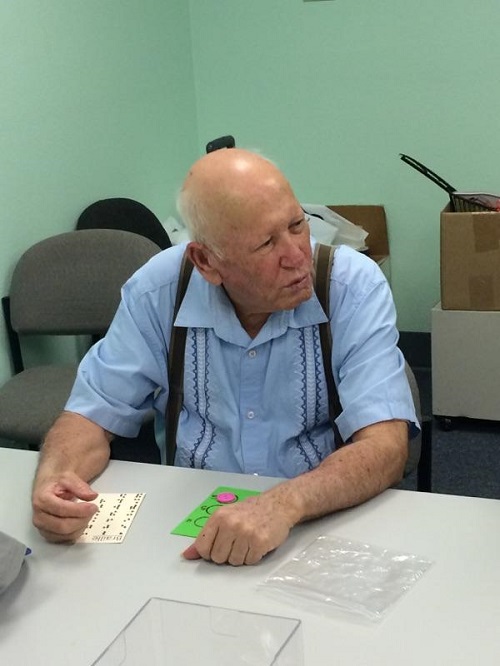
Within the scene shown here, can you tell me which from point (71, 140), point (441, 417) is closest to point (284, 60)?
point (71, 140)

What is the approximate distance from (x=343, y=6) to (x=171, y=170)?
1.01 m

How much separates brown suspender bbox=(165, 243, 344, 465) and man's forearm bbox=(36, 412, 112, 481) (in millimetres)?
135

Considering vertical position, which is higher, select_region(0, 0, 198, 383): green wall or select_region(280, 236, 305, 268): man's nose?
select_region(0, 0, 198, 383): green wall

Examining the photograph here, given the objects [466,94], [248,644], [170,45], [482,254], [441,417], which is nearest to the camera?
[248,644]

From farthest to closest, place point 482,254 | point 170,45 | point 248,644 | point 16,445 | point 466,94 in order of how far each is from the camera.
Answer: point 170,45 → point 466,94 → point 482,254 → point 16,445 → point 248,644

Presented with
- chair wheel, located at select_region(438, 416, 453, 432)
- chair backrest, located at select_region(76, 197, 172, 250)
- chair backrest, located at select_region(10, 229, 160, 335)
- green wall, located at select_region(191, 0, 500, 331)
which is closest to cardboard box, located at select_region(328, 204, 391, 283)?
green wall, located at select_region(191, 0, 500, 331)

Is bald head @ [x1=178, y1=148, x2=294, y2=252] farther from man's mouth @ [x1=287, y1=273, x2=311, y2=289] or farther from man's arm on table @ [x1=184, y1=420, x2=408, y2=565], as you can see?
man's arm on table @ [x1=184, y1=420, x2=408, y2=565]

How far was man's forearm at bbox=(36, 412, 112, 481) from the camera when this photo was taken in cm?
138

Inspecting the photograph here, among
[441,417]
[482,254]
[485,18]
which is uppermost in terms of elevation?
[485,18]

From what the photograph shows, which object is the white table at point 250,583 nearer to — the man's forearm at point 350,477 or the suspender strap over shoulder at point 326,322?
the man's forearm at point 350,477

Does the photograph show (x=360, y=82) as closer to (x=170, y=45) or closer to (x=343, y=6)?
(x=343, y=6)

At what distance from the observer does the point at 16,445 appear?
248 cm

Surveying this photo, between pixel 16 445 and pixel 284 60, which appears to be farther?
pixel 284 60

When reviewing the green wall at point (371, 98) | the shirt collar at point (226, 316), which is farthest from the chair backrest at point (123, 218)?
the shirt collar at point (226, 316)
